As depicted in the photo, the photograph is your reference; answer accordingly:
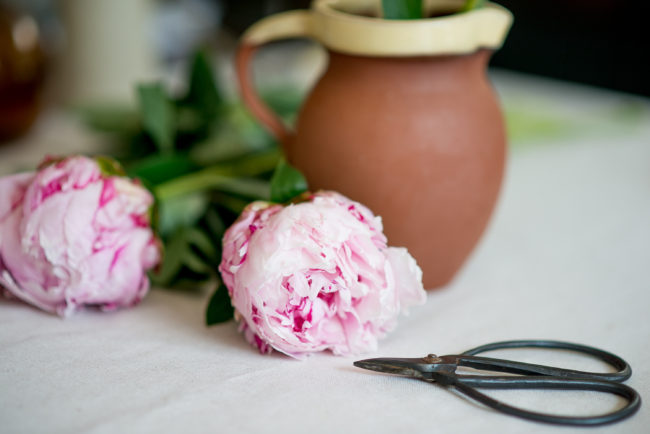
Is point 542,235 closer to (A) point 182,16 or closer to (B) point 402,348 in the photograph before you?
(B) point 402,348

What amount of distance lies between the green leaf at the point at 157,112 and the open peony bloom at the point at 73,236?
0.14 meters

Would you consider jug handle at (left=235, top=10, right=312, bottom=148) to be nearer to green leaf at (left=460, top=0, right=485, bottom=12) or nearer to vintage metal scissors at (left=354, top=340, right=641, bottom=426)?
green leaf at (left=460, top=0, right=485, bottom=12)

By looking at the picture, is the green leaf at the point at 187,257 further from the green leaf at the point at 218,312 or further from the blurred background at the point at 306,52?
the blurred background at the point at 306,52

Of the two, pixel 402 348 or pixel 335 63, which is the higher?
pixel 335 63

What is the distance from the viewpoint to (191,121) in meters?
0.61

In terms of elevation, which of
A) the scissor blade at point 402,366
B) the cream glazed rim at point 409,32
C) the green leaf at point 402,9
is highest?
the green leaf at point 402,9

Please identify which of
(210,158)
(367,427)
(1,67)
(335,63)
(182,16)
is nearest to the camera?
(367,427)

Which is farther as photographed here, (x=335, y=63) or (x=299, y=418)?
(x=335, y=63)

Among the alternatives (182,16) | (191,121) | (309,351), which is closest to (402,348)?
(309,351)

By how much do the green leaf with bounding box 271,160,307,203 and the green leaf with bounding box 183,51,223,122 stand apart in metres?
0.25

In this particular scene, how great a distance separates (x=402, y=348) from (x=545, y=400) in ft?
0.29

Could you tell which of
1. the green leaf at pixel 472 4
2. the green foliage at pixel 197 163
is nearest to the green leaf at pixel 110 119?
the green foliage at pixel 197 163

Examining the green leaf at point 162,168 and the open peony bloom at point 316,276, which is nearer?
the open peony bloom at point 316,276

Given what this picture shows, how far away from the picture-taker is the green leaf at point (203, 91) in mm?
619
